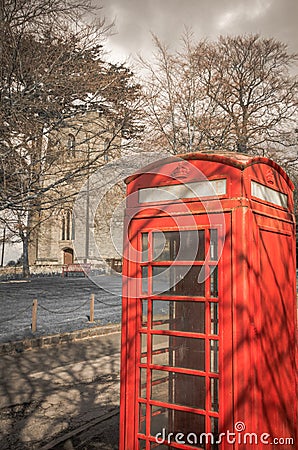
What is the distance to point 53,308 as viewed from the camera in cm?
1614

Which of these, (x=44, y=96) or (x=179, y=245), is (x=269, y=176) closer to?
(x=179, y=245)

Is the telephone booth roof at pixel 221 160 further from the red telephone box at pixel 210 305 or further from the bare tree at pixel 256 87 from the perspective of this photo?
the bare tree at pixel 256 87

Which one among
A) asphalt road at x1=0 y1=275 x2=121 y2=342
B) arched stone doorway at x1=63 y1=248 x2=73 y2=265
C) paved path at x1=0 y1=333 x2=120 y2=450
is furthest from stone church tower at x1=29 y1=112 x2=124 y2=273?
paved path at x1=0 y1=333 x2=120 y2=450

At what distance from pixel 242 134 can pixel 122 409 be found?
12544mm

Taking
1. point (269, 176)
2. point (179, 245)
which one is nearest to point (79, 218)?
point (179, 245)

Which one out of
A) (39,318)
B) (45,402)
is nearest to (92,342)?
(39,318)

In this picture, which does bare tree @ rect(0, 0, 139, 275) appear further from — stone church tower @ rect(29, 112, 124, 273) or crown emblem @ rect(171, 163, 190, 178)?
crown emblem @ rect(171, 163, 190, 178)

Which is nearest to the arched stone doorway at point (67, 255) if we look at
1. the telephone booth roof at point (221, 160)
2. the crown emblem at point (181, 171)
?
the telephone booth roof at point (221, 160)

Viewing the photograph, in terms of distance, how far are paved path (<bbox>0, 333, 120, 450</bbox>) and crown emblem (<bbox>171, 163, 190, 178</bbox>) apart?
2.94 meters

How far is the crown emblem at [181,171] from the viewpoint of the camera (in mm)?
3222

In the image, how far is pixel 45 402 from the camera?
19.8 ft

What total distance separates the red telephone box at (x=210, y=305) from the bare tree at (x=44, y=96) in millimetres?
4701

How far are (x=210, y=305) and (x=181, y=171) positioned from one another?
1.07 metres

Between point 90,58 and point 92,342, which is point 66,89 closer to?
point 90,58
